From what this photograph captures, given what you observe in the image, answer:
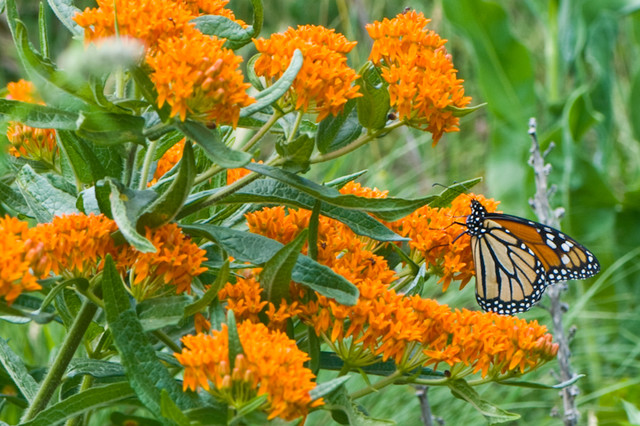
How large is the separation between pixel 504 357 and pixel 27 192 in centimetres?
107

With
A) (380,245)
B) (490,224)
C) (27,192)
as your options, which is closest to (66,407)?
(27,192)

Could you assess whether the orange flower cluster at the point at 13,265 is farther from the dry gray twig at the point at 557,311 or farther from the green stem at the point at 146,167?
the dry gray twig at the point at 557,311

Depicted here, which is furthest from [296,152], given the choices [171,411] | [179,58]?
[171,411]

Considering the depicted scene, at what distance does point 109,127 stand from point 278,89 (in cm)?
30

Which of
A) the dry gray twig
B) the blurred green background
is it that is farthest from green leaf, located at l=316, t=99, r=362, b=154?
the blurred green background

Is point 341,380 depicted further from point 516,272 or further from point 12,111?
point 516,272

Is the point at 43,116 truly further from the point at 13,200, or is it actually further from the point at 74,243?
the point at 13,200

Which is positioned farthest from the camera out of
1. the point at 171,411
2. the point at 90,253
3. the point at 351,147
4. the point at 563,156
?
the point at 563,156

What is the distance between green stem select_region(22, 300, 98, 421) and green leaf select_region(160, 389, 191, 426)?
0.36 meters

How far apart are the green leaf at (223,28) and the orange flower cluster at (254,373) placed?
0.61 metres

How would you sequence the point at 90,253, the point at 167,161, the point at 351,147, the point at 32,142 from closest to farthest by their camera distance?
Result: the point at 90,253
the point at 351,147
the point at 32,142
the point at 167,161

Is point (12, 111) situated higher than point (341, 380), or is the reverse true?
point (12, 111)

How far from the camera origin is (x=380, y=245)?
1782 millimetres

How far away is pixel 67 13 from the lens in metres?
1.59
